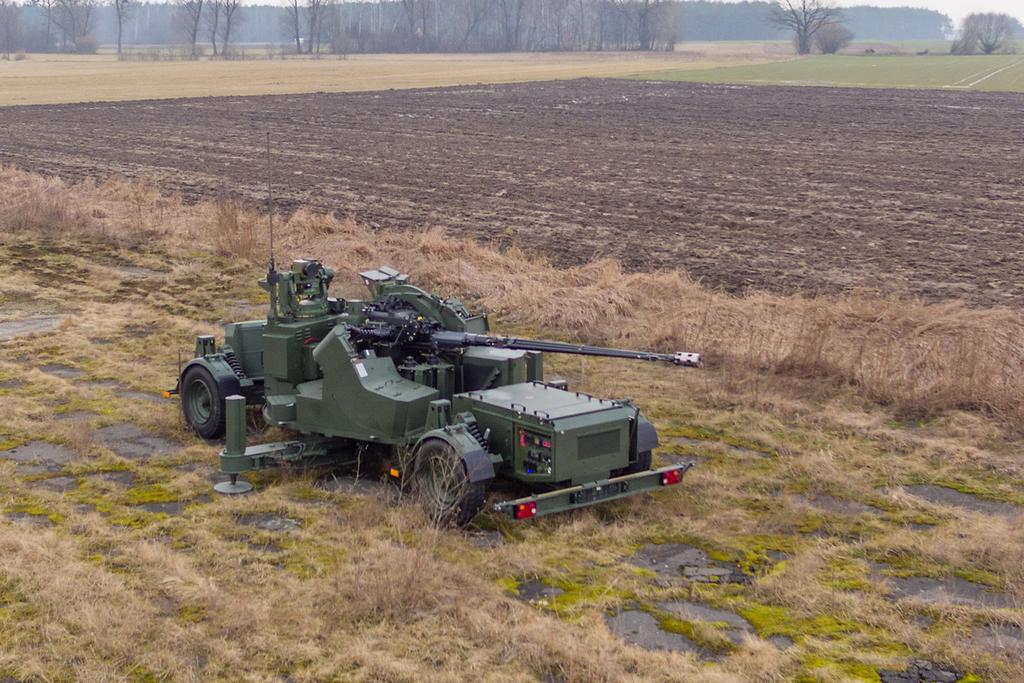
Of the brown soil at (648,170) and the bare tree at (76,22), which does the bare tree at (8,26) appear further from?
the brown soil at (648,170)

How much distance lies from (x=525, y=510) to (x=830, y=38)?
151313mm

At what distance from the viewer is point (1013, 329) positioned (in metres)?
16.9

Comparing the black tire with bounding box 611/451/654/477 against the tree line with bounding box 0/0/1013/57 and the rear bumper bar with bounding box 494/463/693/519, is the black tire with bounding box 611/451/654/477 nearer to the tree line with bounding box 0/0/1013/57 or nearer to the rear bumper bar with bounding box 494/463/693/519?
the rear bumper bar with bounding box 494/463/693/519

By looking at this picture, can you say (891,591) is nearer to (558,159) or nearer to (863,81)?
(558,159)

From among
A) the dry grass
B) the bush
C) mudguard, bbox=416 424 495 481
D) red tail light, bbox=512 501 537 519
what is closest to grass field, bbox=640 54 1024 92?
the dry grass

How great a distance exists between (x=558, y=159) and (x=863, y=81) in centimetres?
5439

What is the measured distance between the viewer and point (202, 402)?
14328mm

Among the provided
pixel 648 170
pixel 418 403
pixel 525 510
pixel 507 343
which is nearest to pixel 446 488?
pixel 525 510

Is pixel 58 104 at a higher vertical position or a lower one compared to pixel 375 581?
higher

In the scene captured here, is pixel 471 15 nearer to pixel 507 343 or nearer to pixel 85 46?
pixel 85 46

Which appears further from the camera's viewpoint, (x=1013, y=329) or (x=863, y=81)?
(x=863, y=81)

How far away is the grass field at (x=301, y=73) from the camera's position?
79.2m

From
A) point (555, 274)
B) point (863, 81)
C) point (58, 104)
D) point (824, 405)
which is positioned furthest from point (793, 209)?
point (863, 81)

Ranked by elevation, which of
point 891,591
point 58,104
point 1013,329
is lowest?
point 891,591
